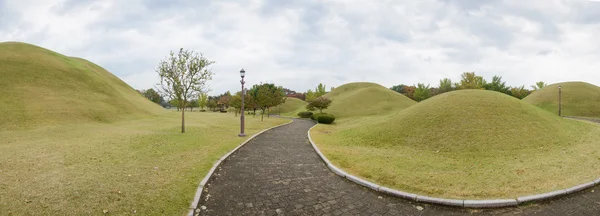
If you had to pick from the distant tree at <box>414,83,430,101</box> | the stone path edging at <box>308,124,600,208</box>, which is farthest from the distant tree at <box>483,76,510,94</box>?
the stone path edging at <box>308,124,600,208</box>

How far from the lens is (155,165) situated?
10320mm

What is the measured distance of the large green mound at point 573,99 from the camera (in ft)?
145

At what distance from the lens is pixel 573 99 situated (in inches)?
1895

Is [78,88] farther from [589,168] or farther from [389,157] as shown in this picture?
[589,168]

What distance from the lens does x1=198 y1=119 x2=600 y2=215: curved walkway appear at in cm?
670

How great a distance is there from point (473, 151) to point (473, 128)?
3504 mm

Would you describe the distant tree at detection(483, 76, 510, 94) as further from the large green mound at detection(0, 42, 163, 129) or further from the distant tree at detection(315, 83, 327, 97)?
the large green mound at detection(0, 42, 163, 129)

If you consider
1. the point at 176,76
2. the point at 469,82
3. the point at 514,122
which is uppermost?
the point at 469,82

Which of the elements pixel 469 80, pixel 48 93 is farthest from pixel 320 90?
pixel 48 93

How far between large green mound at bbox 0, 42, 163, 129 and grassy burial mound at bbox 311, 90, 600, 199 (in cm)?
2688

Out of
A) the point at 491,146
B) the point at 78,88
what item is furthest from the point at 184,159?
the point at 78,88

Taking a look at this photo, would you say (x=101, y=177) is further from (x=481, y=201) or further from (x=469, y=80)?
(x=469, y=80)

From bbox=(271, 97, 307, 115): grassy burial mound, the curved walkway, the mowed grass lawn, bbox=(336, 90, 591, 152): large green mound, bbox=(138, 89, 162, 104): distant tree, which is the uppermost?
bbox=(138, 89, 162, 104): distant tree

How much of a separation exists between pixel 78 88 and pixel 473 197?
148ft
